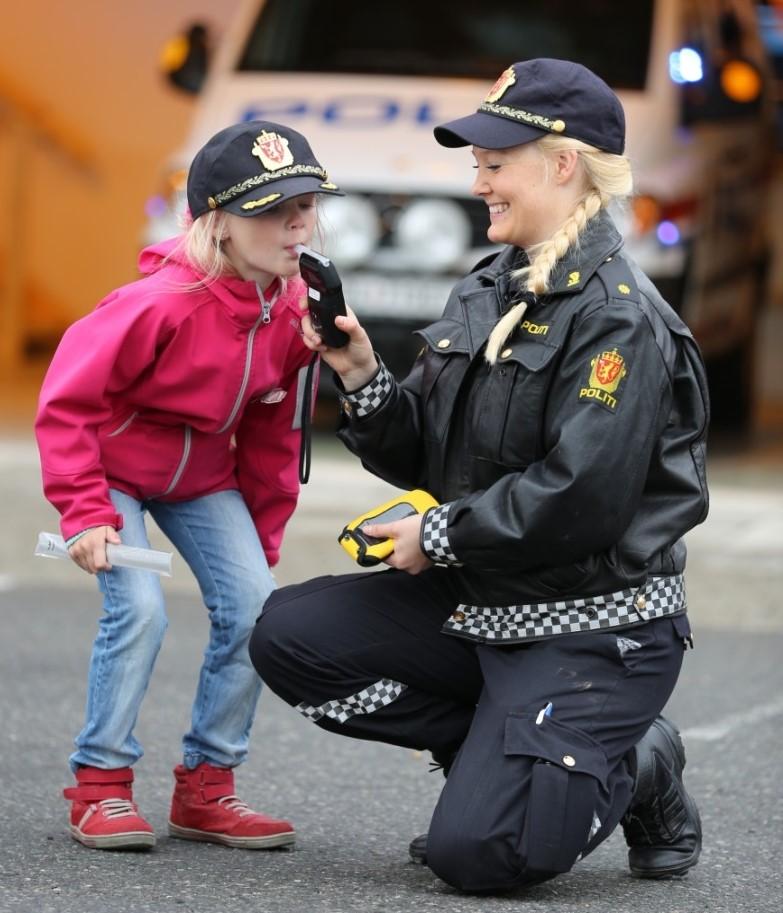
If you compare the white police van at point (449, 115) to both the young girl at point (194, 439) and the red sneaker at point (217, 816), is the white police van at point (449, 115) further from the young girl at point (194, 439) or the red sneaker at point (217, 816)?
the red sneaker at point (217, 816)

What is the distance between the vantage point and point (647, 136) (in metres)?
8.91

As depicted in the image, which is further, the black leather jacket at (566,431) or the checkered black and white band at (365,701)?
the checkered black and white band at (365,701)

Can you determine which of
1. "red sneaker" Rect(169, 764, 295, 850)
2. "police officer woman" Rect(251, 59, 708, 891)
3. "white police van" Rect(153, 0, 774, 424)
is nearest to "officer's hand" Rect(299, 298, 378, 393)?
"police officer woman" Rect(251, 59, 708, 891)

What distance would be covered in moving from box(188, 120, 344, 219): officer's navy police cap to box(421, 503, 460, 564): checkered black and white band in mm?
664

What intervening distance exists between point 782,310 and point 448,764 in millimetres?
9277

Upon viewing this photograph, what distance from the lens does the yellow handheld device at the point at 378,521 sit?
3.83m

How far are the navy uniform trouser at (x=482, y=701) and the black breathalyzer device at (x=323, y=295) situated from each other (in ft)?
1.67

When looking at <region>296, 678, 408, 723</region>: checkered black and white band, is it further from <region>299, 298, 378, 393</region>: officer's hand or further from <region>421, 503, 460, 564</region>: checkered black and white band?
<region>299, 298, 378, 393</region>: officer's hand

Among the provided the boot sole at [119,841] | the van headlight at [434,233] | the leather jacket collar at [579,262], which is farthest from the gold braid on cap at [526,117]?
the van headlight at [434,233]

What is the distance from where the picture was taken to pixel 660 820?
3.97 metres

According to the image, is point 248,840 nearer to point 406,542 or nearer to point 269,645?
point 269,645

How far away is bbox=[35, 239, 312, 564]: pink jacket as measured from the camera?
12.8ft

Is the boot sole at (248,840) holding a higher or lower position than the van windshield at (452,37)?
lower

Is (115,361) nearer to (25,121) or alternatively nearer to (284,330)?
(284,330)
